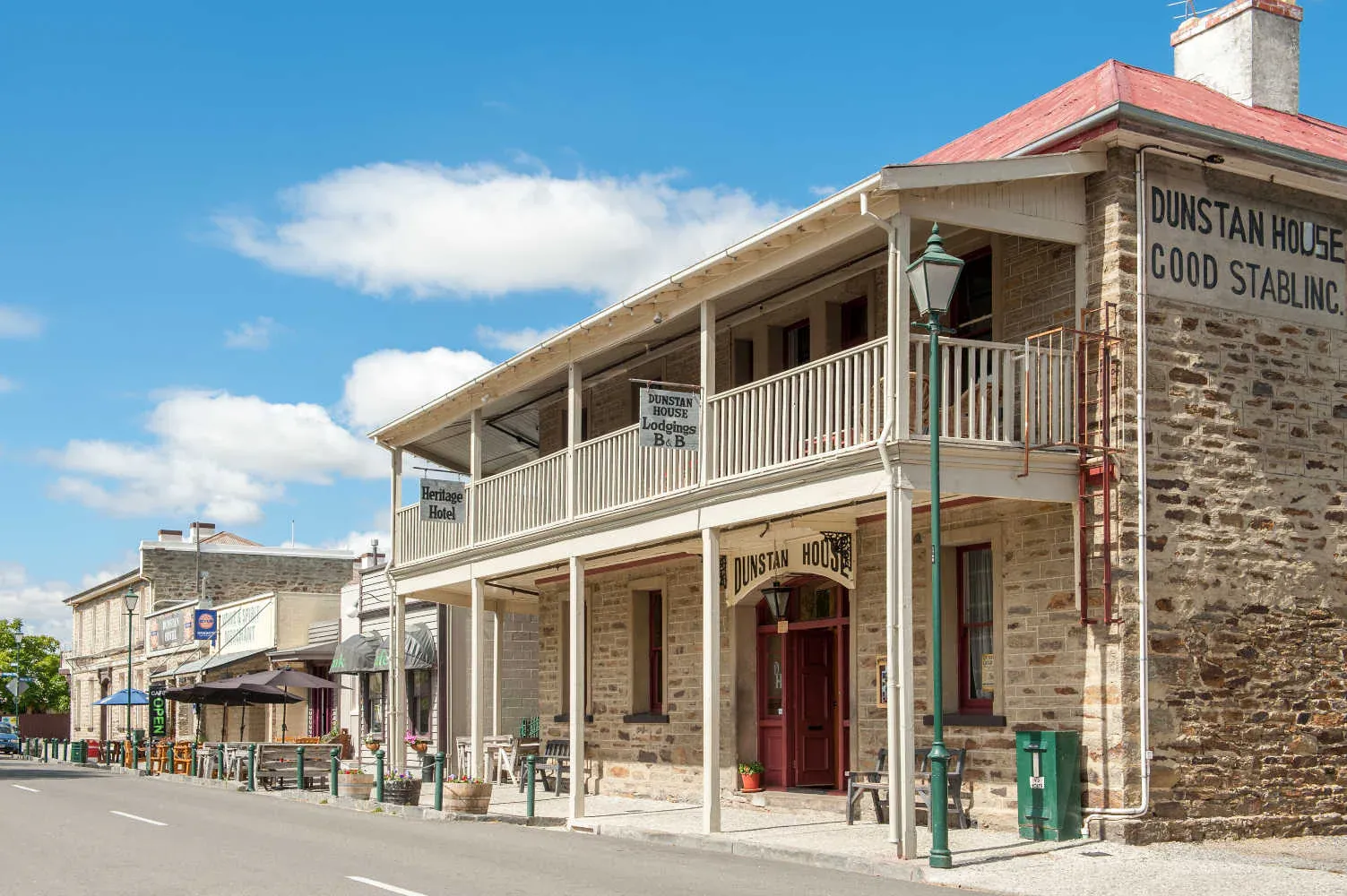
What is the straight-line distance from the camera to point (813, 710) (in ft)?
62.2

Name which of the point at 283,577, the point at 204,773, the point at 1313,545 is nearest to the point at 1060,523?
the point at 1313,545

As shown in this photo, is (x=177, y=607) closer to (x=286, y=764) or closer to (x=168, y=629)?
(x=168, y=629)

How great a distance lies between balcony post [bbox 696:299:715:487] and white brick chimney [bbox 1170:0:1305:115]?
6.69 metres

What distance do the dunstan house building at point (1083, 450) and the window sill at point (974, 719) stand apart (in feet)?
0.07

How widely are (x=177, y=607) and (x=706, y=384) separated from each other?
3620cm

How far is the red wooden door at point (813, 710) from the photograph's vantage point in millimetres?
18781

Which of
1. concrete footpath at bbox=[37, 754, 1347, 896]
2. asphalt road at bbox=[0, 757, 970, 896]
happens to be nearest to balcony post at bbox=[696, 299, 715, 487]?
concrete footpath at bbox=[37, 754, 1347, 896]

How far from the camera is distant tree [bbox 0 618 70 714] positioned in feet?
251

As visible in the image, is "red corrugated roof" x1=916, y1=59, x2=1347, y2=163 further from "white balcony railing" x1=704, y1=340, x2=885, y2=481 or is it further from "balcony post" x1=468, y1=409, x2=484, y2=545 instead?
"balcony post" x1=468, y1=409, x2=484, y2=545

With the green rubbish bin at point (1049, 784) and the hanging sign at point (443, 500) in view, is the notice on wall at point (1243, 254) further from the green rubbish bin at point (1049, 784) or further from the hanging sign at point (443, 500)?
the hanging sign at point (443, 500)

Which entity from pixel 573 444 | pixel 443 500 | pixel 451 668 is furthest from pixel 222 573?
pixel 573 444

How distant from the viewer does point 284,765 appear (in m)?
26.3

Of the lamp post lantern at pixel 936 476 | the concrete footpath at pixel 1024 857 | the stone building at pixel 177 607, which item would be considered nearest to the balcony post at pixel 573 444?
the concrete footpath at pixel 1024 857

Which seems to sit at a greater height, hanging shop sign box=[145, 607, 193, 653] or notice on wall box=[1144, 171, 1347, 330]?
notice on wall box=[1144, 171, 1347, 330]
